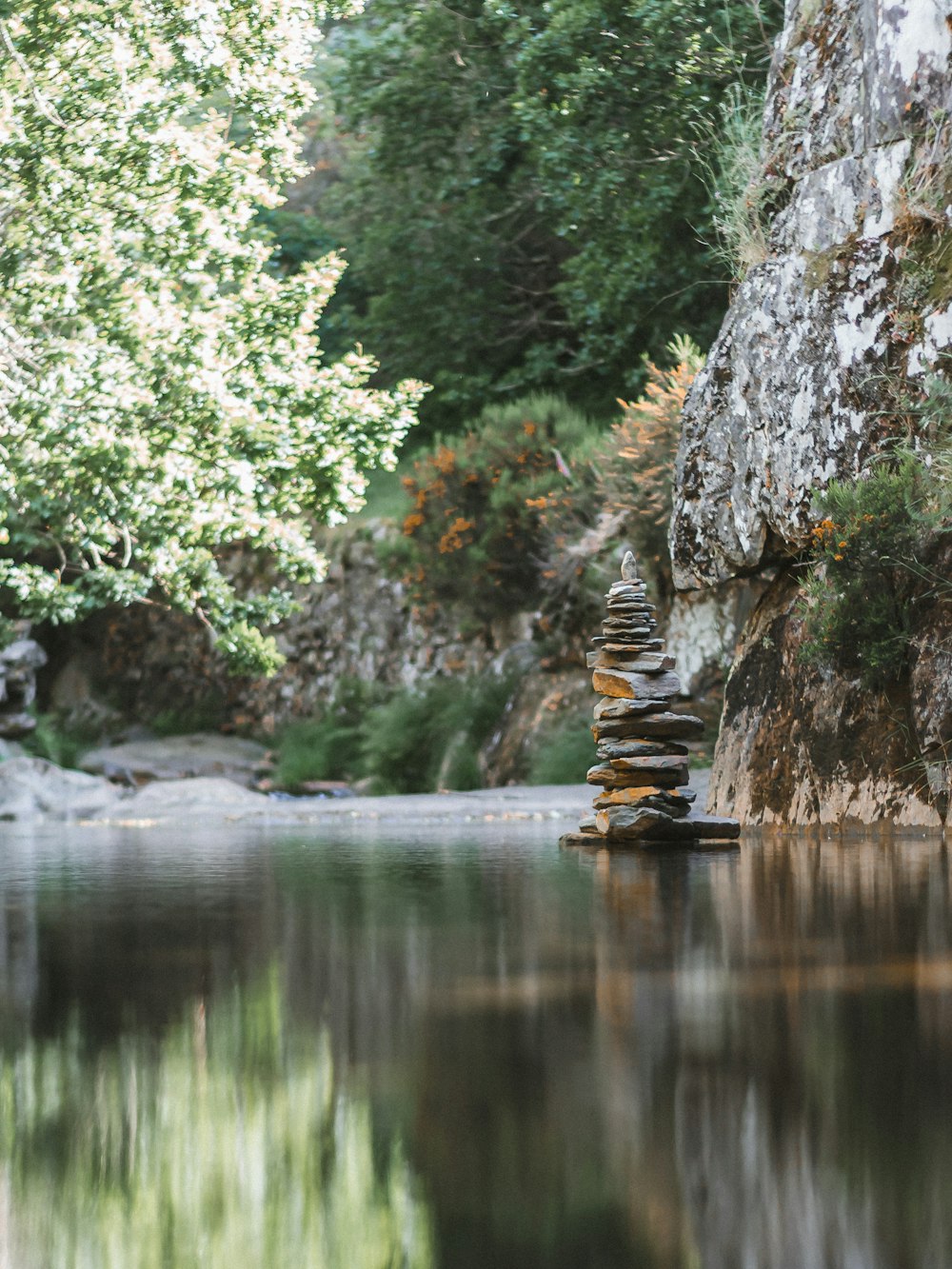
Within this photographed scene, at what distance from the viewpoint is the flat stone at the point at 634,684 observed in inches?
211

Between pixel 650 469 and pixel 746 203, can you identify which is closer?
pixel 746 203

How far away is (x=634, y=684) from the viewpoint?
17.7 ft

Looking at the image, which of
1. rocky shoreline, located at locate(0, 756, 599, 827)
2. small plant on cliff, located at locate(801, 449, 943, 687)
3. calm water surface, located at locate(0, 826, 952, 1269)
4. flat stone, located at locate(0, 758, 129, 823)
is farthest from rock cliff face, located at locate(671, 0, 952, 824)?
flat stone, located at locate(0, 758, 129, 823)

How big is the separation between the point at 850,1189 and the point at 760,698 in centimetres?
566

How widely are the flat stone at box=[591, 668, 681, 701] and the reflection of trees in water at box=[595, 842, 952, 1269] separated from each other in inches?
81.1

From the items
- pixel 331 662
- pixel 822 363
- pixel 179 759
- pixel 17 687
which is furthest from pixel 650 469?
pixel 17 687

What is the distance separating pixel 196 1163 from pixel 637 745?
156 inches

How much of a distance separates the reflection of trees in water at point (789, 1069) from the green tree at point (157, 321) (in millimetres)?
7392

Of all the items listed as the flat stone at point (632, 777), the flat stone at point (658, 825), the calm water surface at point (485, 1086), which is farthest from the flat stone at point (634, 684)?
the calm water surface at point (485, 1086)

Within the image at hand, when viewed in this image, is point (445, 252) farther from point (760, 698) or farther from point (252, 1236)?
point (252, 1236)

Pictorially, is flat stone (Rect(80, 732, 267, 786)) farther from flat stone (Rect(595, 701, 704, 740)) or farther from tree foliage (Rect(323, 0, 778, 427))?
flat stone (Rect(595, 701, 704, 740))

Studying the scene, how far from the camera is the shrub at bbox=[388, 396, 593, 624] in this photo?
14.2m

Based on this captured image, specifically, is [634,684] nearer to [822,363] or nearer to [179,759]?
[822,363]

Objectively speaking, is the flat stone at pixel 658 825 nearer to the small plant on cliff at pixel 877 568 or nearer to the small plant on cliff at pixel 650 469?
the small plant on cliff at pixel 877 568
